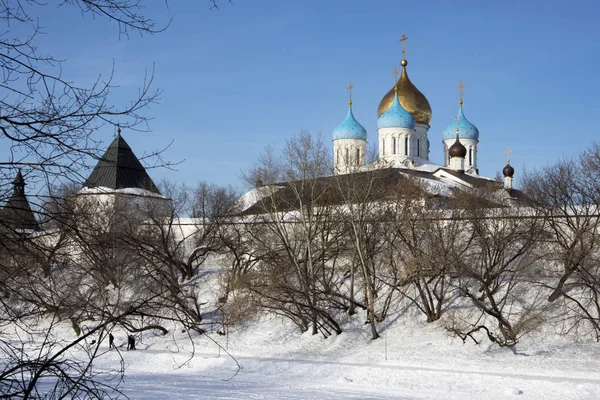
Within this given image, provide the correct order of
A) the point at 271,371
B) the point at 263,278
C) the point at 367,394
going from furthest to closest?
the point at 263,278 → the point at 271,371 → the point at 367,394

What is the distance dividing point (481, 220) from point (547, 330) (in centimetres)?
435

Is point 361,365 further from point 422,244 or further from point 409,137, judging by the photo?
Answer: point 409,137

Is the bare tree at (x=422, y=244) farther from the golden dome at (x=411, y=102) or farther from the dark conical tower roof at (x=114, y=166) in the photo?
the golden dome at (x=411, y=102)

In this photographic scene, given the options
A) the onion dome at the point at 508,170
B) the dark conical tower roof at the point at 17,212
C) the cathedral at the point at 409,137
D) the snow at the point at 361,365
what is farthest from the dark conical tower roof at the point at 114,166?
Answer: the onion dome at the point at 508,170

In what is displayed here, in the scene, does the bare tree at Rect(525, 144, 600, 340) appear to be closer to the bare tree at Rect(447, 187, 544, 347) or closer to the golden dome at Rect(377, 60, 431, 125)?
the bare tree at Rect(447, 187, 544, 347)

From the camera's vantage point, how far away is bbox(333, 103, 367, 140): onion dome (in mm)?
47188

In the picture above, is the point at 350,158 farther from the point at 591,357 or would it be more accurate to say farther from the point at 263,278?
the point at 591,357

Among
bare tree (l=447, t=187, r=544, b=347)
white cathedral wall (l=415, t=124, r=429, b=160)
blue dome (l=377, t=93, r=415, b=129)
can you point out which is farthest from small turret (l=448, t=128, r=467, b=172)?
bare tree (l=447, t=187, r=544, b=347)

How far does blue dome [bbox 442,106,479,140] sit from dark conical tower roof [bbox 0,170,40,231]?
5063 centimetres

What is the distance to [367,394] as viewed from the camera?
15.2 metres

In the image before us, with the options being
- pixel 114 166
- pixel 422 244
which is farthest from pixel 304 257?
pixel 114 166

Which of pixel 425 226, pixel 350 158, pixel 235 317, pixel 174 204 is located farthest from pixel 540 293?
pixel 174 204

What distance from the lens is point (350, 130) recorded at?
1864 inches

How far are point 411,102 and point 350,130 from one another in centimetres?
549
